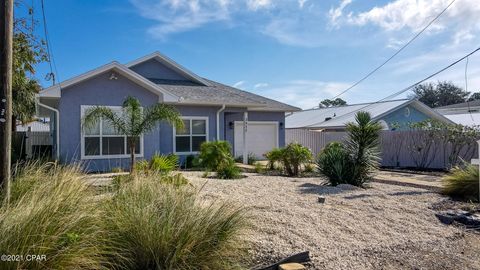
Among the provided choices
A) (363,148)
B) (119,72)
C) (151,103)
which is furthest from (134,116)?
(363,148)

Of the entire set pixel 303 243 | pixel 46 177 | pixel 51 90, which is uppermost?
pixel 51 90

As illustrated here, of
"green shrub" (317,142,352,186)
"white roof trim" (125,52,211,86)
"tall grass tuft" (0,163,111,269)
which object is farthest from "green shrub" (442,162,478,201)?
"white roof trim" (125,52,211,86)

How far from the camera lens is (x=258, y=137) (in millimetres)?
23094

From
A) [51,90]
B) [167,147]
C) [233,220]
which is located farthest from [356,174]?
[51,90]

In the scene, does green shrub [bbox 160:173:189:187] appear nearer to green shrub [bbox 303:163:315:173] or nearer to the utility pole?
the utility pole

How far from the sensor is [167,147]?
18578 millimetres

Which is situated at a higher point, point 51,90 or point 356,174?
point 51,90

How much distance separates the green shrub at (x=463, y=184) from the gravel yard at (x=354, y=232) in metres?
1.04

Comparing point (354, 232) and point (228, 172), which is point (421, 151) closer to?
point (228, 172)

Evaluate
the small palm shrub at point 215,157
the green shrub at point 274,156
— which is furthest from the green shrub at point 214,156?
the green shrub at point 274,156

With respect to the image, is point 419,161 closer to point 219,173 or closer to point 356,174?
point 356,174

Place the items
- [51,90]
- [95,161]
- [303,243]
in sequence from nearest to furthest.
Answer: [303,243] → [51,90] → [95,161]

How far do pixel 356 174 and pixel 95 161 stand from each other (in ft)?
33.3

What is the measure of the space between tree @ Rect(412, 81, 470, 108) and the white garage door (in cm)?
4747
